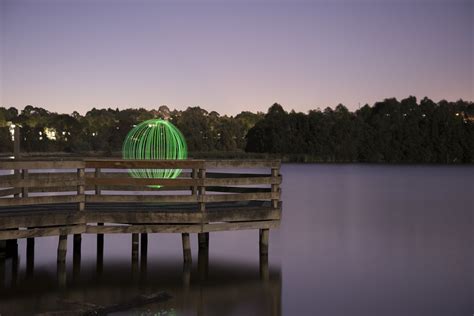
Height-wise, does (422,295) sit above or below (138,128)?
below

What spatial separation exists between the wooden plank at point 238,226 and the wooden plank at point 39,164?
2815 mm

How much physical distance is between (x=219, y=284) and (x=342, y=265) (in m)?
4.92

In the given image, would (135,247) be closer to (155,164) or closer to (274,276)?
(155,164)

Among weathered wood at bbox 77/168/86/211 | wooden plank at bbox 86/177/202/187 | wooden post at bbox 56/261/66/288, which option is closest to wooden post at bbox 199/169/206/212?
wooden plank at bbox 86/177/202/187

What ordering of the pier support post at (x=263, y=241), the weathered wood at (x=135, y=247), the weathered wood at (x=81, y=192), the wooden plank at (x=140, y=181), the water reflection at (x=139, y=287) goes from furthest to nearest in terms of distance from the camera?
the weathered wood at (x=135, y=247)
the pier support post at (x=263, y=241)
the wooden plank at (x=140, y=181)
the weathered wood at (x=81, y=192)
the water reflection at (x=139, y=287)

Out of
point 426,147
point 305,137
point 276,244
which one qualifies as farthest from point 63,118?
point 276,244

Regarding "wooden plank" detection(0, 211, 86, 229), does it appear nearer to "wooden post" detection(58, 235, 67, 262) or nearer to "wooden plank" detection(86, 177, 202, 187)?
"wooden post" detection(58, 235, 67, 262)

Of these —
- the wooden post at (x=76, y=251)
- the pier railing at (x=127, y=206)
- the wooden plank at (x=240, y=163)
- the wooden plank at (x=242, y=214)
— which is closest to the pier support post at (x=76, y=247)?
the wooden post at (x=76, y=251)

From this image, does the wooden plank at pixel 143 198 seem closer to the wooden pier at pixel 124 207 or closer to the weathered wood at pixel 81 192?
the wooden pier at pixel 124 207

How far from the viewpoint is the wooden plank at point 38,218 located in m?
13.9

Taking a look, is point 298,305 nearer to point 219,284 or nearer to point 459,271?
point 219,284

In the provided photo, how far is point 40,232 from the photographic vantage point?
1426 centimetres

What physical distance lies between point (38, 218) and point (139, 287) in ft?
7.48

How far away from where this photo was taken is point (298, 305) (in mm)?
13766
